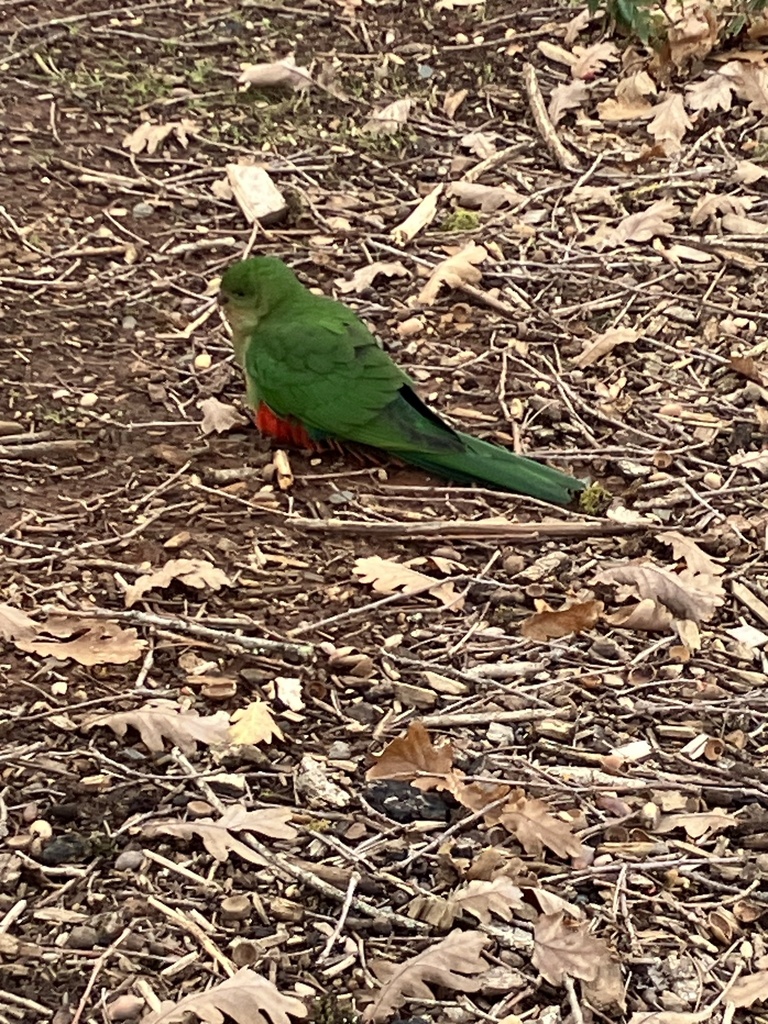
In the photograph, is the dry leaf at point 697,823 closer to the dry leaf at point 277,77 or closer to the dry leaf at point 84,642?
the dry leaf at point 84,642

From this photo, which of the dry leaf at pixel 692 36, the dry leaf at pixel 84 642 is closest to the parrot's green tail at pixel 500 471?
the dry leaf at pixel 84 642

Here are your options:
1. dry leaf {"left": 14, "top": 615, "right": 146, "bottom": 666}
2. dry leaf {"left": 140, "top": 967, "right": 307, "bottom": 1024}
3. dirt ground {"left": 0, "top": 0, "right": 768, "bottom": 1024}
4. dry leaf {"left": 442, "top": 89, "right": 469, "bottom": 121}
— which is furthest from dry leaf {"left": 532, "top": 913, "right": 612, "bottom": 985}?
dry leaf {"left": 442, "top": 89, "right": 469, "bottom": 121}

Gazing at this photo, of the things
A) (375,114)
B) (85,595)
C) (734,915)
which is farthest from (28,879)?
(375,114)

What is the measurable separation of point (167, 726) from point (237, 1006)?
727mm

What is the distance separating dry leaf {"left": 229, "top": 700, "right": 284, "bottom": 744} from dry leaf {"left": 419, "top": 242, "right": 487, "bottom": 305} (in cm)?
211

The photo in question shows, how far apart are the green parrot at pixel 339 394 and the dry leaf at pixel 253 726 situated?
1107mm

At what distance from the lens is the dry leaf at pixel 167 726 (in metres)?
2.94

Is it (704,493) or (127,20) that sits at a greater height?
(127,20)

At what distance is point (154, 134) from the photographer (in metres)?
5.53

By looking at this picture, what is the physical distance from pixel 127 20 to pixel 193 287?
7.19 ft

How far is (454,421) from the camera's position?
4176 millimetres

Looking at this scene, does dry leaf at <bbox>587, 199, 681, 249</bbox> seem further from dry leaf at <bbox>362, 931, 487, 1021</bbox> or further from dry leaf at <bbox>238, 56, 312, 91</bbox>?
dry leaf at <bbox>362, 931, 487, 1021</bbox>

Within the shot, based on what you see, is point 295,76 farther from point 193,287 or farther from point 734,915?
point 734,915

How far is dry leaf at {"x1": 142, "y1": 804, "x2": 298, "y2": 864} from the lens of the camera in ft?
8.86
